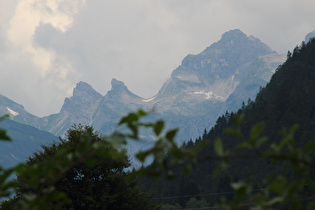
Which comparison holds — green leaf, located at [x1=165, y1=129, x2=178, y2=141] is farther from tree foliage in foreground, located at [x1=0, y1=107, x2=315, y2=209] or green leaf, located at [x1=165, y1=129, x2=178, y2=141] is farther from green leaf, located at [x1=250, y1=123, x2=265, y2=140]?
green leaf, located at [x1=250, y1=123, x2=265, y2=140]

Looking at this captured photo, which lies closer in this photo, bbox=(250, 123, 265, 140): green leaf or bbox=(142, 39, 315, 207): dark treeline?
bbox=(250, 123, 265, 140): green leaf

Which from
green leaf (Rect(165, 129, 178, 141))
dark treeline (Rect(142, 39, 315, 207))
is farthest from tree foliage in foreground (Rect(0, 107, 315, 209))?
dark treeline (Rect(142, 39, 315, 207))

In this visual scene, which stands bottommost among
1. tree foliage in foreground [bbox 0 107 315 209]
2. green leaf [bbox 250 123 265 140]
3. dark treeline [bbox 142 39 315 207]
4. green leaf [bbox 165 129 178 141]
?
tree foliage in foreground [bbox 0 107 315 209]

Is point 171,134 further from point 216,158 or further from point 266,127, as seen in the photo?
point 266,127

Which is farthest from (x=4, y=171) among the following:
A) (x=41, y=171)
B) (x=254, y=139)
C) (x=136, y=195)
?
(x=136, y=195)

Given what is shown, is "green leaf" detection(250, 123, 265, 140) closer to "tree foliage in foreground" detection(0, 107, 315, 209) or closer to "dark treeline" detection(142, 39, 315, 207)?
"tree foliage in foreground" detection(0, 107, 315, 209)

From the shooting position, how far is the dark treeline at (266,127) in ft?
357

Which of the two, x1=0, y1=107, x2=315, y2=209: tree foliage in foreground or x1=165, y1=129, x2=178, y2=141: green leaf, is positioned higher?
x1=165, y1=129, x2=178, y2=141: green leaf

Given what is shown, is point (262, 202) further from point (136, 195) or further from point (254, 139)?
point (136, 195)

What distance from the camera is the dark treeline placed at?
357ft

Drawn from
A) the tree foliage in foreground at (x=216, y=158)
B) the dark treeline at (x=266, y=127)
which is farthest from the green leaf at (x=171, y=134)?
the dark treeline at (x=266, y=127)

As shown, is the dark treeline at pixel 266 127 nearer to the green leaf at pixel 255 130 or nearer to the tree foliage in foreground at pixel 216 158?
the tree foliage in foreground at pixel 216 158

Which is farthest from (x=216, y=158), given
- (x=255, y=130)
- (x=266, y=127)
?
(x=266, y=127)

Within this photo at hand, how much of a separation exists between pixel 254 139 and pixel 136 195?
26.3 m
